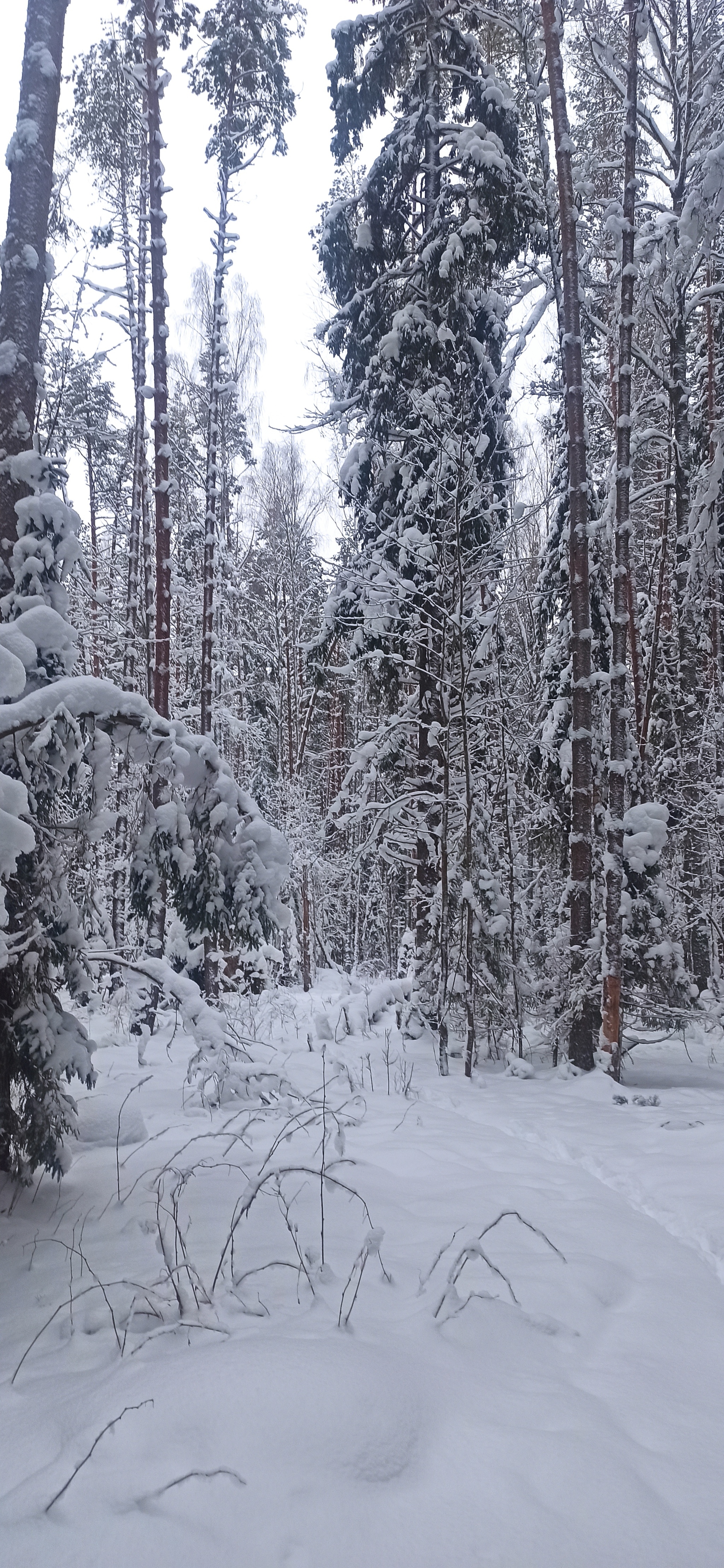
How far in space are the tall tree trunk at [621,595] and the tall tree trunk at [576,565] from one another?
28cm

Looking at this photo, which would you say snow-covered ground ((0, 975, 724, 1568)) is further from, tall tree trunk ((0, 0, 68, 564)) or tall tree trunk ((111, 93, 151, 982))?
tall tree trunk ((111, 93, 151, 982))

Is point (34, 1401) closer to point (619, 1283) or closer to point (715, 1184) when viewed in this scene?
point (619, 1283)

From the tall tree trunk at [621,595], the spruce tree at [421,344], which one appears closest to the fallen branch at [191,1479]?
the tall tree trunk at [621,595]

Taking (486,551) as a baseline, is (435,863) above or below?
below

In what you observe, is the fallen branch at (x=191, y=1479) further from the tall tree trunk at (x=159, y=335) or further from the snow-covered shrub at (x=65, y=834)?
the tall tree trunk at (x=159, y=335)

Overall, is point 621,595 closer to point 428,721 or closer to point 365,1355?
point 428,721

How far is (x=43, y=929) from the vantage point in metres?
3.39

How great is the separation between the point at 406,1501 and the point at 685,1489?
2.21 ft

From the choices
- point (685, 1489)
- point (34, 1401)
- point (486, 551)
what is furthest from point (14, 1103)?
point (486, 551)

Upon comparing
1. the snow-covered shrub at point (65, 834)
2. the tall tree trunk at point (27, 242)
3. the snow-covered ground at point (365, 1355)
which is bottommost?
the snow-covered ground at point (365, 1355)

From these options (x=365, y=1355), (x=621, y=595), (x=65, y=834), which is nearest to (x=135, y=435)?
(x=621, y=595)

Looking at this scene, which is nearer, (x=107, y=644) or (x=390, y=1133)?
(x=390, y=1133)

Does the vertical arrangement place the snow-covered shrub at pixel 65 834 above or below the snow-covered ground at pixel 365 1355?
above

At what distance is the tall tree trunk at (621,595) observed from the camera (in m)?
6.94
